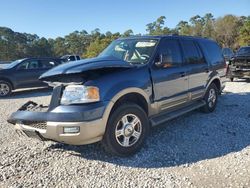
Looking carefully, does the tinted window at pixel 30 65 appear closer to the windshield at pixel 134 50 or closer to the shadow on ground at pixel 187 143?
the windshield at pixel 134 50

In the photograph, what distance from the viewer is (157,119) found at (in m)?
5.12

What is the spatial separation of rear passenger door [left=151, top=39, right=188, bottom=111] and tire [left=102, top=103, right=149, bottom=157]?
60 cm

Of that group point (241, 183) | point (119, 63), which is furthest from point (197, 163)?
point (119, 63)

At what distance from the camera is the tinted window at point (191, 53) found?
612cm

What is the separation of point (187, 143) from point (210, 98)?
2.46 meters

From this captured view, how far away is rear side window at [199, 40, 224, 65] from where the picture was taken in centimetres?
709

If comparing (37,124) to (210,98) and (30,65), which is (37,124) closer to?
(210,98)

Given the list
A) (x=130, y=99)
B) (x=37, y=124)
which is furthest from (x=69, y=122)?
(x=130, y=99)

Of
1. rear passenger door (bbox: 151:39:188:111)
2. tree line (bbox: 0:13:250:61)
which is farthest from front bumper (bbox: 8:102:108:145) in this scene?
tree line (bbox: 0:13:250:61)

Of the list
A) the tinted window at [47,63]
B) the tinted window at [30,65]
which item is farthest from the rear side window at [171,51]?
the tinted window at [47,63]

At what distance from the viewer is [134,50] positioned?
545cm

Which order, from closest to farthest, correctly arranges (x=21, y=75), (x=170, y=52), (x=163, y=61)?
(x=163, y=61)
(x=170, y=52)
(x=21, y=75)

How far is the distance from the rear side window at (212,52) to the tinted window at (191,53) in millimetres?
396

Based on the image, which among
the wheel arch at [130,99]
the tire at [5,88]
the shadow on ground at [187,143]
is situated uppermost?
the wheel arch at [130,99]
